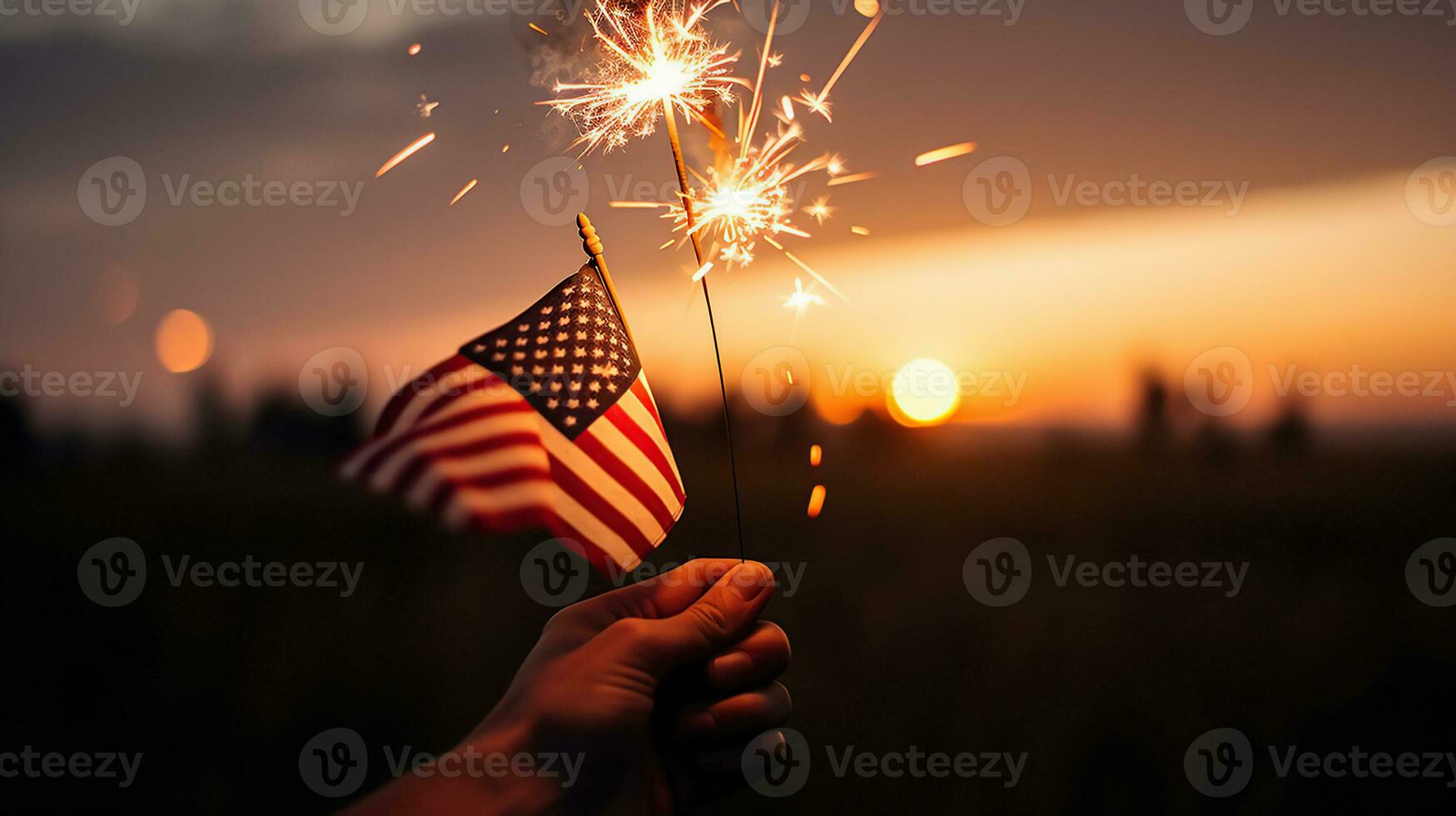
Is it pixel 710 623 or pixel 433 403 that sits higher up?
pixel 433 403

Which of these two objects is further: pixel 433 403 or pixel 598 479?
pixel 598 479

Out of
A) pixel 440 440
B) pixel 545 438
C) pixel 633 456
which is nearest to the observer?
pixel 440 440

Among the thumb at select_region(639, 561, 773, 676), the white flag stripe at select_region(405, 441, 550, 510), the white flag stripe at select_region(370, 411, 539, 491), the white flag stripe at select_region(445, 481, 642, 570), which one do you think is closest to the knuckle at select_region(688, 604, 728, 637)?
the thumb at select_region(639, 561, 773, 676)

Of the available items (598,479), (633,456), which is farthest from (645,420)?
(598,479)

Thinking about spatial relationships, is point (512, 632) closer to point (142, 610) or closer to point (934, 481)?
point (142, 610)

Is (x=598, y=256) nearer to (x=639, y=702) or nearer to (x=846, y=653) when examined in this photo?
(x=639, y=702)

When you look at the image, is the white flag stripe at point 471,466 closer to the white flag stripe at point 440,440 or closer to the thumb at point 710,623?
the white flag stripe at point 440,440

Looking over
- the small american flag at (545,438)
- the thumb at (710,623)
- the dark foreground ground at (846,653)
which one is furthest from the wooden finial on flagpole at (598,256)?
the dark foreground ground at (846,653)
